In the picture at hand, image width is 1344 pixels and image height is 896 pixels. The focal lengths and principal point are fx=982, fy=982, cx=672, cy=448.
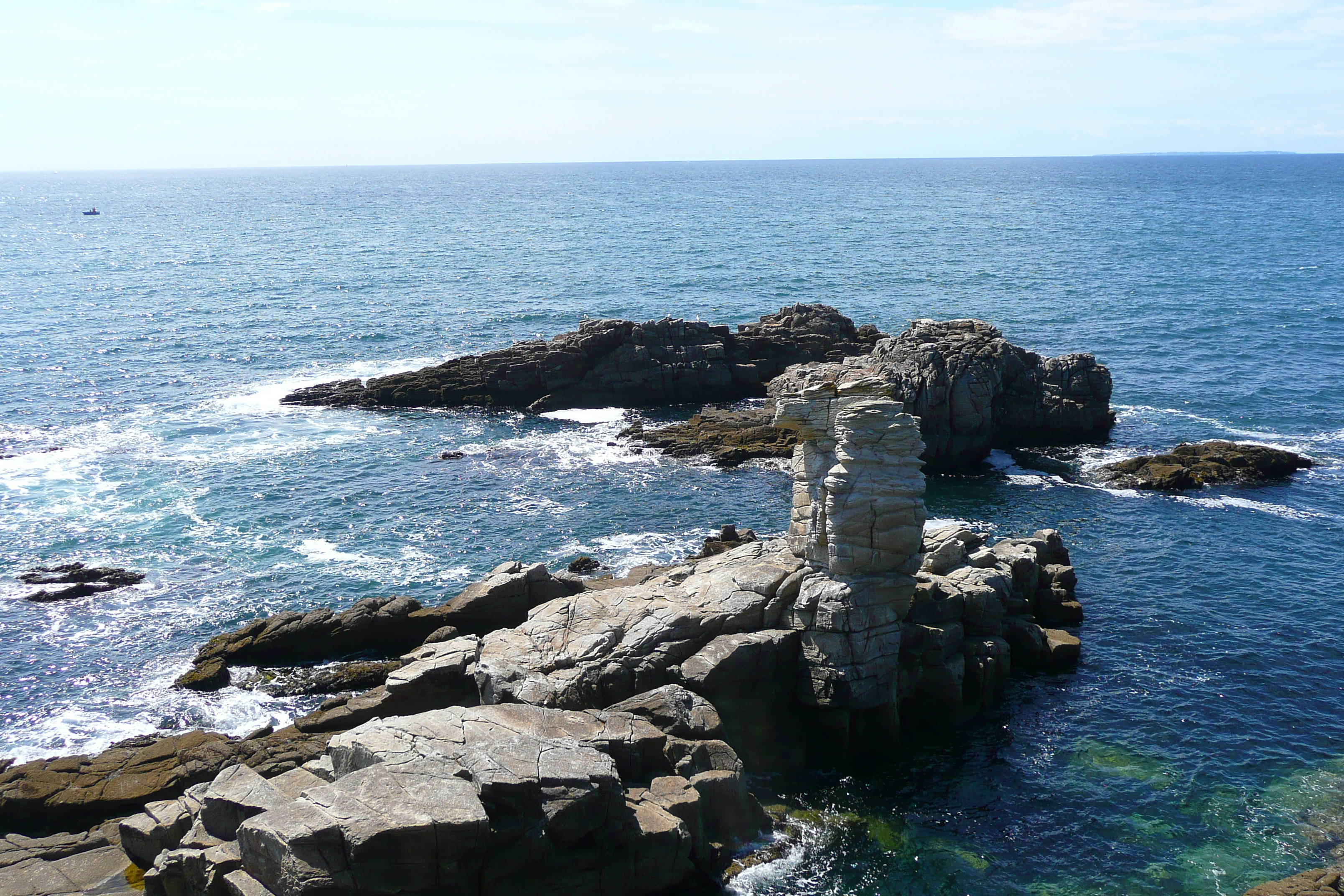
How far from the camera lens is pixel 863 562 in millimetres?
34094

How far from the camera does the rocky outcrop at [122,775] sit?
29797 millimetres

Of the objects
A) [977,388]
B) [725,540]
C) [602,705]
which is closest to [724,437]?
[977,388]

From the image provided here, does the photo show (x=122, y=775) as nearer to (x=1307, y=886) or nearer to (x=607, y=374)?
(x=1307, y=886)

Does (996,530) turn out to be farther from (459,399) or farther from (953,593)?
(459,399)

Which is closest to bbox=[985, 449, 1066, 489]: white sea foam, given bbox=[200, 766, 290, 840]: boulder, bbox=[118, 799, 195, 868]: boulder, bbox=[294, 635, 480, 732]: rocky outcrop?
bbox=[294, 635, 480, 732]: rocky outcrop

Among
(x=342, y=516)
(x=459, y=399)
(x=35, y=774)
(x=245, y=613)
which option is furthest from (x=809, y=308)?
(x=35, y=774)

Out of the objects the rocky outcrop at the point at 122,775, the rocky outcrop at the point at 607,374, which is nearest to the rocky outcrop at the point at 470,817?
the rocky outcrop at the point at 122,775

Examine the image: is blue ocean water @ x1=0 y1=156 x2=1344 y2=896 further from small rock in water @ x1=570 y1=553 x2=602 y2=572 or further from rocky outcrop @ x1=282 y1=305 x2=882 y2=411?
rocky outcrop @ x1=282 y1=305 x2=882 y2=411

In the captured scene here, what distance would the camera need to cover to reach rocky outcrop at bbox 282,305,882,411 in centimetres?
7375

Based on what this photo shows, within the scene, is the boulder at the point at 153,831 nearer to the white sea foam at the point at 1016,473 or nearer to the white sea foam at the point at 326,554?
the white sea foam at the point at 326,554

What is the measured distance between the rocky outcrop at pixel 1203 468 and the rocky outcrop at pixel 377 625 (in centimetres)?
3422

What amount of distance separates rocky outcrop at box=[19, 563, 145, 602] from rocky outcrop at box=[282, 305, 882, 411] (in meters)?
29.2

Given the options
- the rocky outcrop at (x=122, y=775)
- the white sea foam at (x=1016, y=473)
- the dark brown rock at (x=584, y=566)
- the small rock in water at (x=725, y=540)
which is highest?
the white sea foam at (x=1016, y=473)

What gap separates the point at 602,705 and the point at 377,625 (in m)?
13.0
